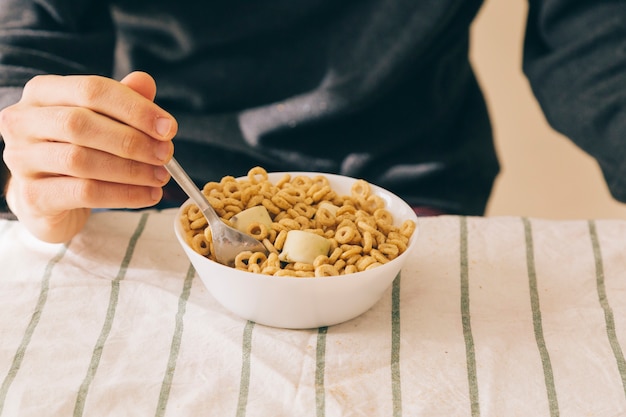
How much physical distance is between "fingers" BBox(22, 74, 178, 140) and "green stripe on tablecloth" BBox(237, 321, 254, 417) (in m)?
0.20

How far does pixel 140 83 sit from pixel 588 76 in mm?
704

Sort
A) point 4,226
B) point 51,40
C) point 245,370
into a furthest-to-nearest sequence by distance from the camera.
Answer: point 51,40 < point 4,226 < point 245,370

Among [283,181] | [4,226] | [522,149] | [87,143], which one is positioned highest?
[87,143]

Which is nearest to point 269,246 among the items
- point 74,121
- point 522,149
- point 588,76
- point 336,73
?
point 74,121

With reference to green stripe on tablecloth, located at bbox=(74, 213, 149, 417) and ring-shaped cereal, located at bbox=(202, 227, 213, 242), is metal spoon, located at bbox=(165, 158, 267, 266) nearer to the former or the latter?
ring-shaped cereal, located at bbox=(202, 227, 213, 242)

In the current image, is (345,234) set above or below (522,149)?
above

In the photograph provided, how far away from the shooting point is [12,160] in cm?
78

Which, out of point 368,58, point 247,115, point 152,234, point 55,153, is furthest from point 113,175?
point 368,58

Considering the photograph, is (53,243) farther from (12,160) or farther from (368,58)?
(368,58)

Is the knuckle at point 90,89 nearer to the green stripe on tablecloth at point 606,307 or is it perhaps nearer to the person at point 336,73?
the person at point 336,73

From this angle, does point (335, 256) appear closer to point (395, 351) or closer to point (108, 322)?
point (395, 351)

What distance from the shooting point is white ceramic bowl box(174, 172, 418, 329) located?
0.64m

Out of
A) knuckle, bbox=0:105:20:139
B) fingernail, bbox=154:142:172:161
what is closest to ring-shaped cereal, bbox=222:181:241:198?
fingernail, bbox=154:142:172:161

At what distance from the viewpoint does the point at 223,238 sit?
0.71m
